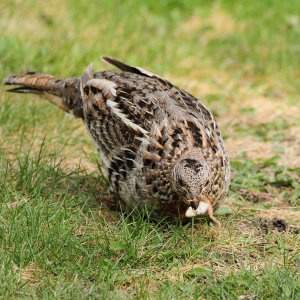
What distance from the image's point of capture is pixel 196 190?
5191 mm

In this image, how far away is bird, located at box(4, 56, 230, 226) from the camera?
533 centimetres

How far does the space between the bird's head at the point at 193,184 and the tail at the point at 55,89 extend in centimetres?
149

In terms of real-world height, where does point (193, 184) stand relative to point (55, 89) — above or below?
below

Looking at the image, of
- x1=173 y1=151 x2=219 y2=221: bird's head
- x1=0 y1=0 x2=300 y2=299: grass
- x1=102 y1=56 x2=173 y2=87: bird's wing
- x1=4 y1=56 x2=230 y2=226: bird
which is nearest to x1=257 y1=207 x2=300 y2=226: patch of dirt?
x1=0 y1=0 x2=300 y2=299: grass

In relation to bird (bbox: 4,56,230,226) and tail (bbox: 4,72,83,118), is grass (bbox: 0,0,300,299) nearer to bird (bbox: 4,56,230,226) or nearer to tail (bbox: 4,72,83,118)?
bird (bbox: 4,56,230,226)

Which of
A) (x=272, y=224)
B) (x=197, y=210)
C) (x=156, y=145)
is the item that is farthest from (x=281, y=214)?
(x=156, y=145)

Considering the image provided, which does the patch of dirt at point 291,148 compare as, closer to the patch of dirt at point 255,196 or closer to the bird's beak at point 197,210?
the patch of dirt at point 255,196

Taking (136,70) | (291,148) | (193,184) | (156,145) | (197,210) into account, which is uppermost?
(136,70)

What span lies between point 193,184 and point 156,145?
475 millimetres

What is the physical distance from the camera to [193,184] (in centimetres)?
518

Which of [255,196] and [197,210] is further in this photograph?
[255,196]

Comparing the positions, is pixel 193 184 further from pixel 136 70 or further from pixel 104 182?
pixel 136 70

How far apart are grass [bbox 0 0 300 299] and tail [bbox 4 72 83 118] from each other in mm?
388

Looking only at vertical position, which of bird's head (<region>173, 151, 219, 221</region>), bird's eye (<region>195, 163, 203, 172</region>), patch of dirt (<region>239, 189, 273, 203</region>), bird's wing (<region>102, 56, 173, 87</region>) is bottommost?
patch of dirt (<region>239, 189, 273, 203</region>)
